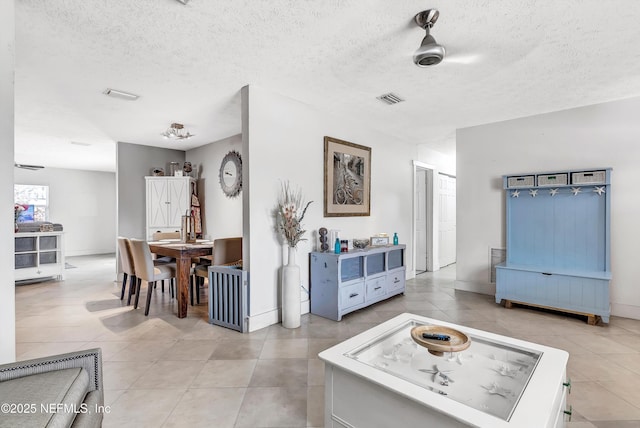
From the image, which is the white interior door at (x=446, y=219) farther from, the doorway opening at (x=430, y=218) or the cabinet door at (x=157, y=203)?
the cabinet door at (x=157, y=203)

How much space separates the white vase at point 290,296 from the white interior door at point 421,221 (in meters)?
3.84

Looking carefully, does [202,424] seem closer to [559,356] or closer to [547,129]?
[559,356]

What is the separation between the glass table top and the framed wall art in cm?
235

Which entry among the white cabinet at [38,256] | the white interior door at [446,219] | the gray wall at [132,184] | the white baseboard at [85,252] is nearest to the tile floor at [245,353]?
the white cabinet at [38,256]

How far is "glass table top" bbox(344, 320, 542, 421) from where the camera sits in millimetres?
1261

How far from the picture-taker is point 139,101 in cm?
350

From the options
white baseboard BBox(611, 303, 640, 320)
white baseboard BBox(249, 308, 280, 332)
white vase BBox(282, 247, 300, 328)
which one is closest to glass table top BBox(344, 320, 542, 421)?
white vase BBox(282, 247, 300, 328)

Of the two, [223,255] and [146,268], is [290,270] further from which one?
[146,268]

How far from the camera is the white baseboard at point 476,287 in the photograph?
4371 millimetres

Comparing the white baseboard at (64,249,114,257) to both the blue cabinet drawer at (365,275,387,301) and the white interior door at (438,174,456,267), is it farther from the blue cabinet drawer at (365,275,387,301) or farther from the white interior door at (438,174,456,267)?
the white interior door at (438,174,456,267)

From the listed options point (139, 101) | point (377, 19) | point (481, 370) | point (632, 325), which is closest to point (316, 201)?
point (377, 19)

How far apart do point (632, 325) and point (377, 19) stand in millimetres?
4013

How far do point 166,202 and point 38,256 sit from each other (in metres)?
2.33

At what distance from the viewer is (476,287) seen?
177 inches
